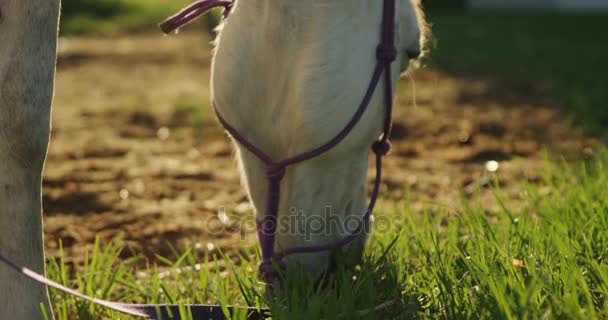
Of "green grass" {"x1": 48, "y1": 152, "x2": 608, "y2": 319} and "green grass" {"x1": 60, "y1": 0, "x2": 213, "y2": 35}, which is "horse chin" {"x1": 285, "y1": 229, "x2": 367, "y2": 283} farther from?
"green grass" {"x1": 60, "y1": 0, "x2": 213, "y2": 35}

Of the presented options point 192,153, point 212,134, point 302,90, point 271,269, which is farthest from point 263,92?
point 212,134

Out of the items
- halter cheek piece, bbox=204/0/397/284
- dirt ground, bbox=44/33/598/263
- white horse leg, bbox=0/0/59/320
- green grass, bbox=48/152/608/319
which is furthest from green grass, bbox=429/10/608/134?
white horse leg, bbox=0/0/59/320

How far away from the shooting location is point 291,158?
5.92 ft

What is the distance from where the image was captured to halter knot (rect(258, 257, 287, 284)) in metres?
1.89

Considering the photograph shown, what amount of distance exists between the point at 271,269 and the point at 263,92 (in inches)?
15.4

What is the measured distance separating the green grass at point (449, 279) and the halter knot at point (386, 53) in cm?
47

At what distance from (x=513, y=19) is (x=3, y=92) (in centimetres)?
1333

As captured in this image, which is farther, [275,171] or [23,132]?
[275,171]

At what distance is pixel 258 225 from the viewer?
1.94 metres

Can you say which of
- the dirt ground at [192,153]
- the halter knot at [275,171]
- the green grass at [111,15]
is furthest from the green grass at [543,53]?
the green grass at [111,15]

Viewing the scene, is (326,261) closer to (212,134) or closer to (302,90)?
(302,90)

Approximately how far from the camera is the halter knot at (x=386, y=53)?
1755 millimetres

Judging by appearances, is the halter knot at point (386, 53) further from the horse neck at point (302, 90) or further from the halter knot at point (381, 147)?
the halter knot at point (381, 147)

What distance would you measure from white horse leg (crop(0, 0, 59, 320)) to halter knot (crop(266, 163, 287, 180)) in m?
0.46
